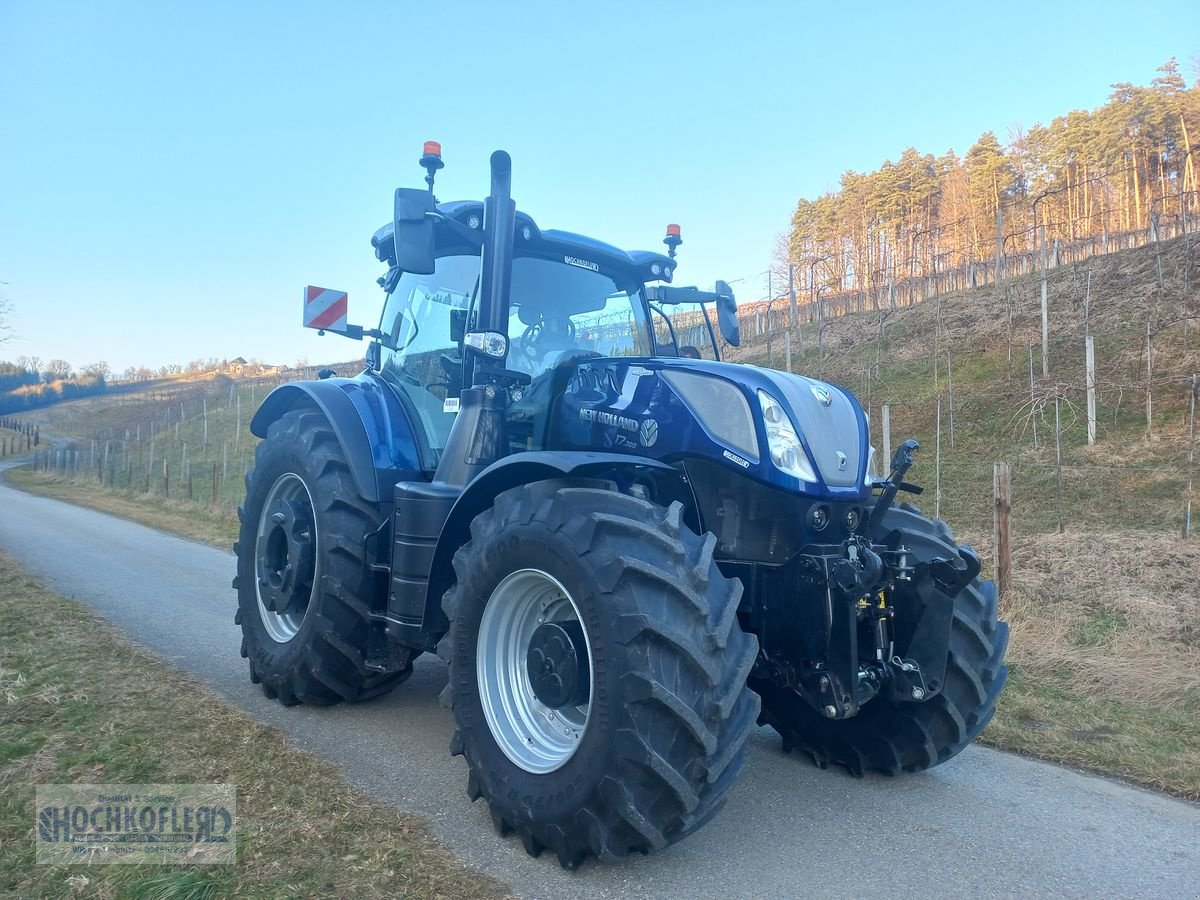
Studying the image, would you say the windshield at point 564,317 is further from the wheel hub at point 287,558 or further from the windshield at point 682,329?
the wheel hub at point 287,558

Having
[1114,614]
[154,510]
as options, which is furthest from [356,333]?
[154,510]

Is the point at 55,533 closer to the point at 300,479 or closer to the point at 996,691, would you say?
the point at 300,479

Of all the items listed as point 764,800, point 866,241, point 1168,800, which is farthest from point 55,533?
point 866,241

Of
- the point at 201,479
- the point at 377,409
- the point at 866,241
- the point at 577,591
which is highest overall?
the point at 866,241

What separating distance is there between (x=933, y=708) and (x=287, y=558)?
3548mm

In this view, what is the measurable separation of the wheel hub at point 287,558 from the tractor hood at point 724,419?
186 cm

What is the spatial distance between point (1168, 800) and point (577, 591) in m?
3.00

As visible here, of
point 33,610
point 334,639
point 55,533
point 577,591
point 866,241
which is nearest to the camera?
point 577,591

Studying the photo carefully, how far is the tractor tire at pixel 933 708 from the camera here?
12.5 ft

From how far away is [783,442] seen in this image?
11.4 feet

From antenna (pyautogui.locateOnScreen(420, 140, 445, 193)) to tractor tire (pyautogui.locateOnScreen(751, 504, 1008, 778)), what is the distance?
9.47 ft

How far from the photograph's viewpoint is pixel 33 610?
22.8ft

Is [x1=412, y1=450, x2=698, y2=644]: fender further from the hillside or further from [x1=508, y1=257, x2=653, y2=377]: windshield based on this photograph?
the hillside

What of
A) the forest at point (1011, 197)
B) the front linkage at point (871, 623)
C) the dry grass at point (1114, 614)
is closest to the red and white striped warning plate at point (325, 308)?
the front linkage at point (871, 623)
